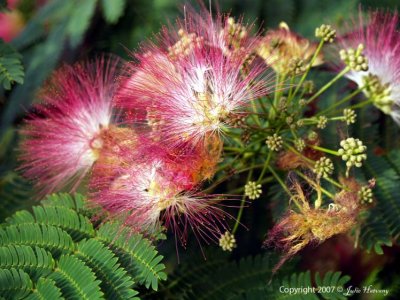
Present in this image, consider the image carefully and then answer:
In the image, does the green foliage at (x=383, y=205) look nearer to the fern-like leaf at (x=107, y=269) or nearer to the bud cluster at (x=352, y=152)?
the bud cluster at (x=352, y=152)

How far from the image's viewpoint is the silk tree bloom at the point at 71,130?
2270 millimetres

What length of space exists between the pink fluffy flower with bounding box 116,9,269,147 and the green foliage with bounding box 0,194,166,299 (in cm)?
42

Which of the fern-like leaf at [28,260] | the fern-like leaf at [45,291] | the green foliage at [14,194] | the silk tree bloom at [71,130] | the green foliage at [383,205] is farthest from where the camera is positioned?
the green foliage at [14,194]

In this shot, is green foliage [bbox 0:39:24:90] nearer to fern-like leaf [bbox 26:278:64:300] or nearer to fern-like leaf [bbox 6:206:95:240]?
fern-like leaf [bbox 6:206:95:240]

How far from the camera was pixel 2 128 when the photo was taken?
8.84ft

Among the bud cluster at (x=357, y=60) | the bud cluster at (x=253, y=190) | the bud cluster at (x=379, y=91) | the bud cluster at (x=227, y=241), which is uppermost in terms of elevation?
the bud cluster at (x=357, y=60)

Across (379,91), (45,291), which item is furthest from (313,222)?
(45,291)

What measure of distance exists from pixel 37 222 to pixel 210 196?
0.67 m

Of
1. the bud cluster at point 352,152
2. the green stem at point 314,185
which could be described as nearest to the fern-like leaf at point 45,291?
the green stem at point 314,185

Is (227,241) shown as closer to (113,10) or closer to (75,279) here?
(75,279)

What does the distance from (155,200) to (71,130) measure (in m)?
0.55

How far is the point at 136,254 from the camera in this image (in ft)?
6.27

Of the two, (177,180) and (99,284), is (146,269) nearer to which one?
(99,284)

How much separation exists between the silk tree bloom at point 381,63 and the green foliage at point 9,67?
4.31ft
